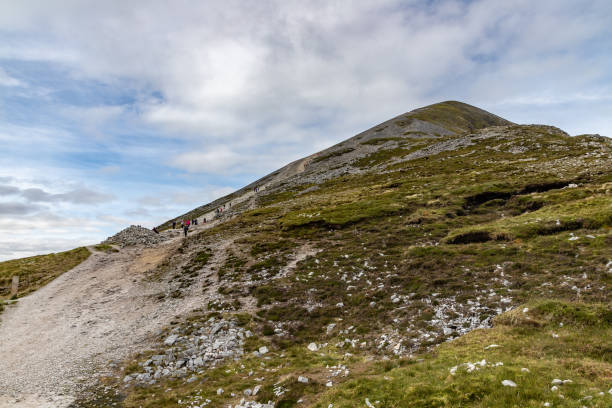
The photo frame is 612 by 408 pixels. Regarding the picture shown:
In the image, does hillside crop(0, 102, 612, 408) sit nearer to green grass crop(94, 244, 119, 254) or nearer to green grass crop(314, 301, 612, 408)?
green grass crop(314, 301, 612, 408)

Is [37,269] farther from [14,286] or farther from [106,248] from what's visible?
[106,248]

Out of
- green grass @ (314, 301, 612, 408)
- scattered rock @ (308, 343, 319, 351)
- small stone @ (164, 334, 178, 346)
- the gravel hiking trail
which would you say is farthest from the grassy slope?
the gravel hiking trail

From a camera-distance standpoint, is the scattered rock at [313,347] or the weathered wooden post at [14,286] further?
the weathered wooden post at [14,286]

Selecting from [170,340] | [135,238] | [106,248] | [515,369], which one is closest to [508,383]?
[515,369]

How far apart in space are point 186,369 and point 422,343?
1429 centimetres

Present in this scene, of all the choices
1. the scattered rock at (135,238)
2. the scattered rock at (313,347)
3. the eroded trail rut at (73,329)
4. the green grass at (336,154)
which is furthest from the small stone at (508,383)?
the green grass at (336,154)

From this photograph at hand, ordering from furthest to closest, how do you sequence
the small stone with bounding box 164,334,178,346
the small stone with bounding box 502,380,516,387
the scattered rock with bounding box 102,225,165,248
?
the scattered rock with bounding box 102,225,165,248, the small stone with bounding box 164,334,178,346, the small stone with bounding box 502,380,516,387

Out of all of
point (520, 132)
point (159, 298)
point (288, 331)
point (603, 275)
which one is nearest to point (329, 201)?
point (159, 298)

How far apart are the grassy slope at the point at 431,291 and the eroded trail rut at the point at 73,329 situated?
190 inches

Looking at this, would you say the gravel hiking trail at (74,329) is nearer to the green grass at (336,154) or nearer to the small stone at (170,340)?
the small stone at (170,340)

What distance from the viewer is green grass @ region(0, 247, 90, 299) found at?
44.9 m

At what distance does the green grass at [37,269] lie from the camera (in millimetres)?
44912

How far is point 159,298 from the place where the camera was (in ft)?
111

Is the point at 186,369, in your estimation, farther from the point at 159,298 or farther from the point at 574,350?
the point at 574,350
